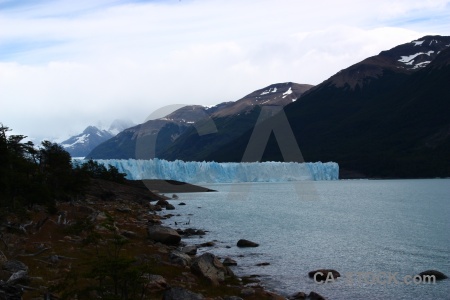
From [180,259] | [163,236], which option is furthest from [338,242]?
[180,259]

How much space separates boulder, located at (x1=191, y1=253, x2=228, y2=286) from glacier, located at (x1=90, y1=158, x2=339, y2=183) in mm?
110343

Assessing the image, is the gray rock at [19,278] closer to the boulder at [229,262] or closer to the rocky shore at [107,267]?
the rocky shore at [107,267]

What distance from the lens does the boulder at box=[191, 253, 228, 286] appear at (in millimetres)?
25344

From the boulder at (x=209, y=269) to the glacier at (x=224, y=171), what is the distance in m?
110

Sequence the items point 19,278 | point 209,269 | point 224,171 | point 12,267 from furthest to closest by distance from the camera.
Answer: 1. point 224,171
2. point 209,269
3. point 12,267
4. point 19,278

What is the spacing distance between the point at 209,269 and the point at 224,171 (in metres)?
132

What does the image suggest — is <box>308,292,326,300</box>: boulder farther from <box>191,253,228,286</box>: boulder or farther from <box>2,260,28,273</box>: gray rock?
<box>2,260,28,273</box>: gray rock

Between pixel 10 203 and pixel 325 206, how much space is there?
5711cm

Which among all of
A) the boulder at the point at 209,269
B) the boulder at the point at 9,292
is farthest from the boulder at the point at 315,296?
the boulder at the point at 9,292

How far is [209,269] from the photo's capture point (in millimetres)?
26094

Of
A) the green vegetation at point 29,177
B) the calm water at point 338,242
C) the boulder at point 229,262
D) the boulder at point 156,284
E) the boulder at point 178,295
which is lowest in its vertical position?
the calm water at point 338,242

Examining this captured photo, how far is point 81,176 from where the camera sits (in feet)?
176

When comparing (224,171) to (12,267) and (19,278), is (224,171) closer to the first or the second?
(12,267)

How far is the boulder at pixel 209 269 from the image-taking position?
25344mm
